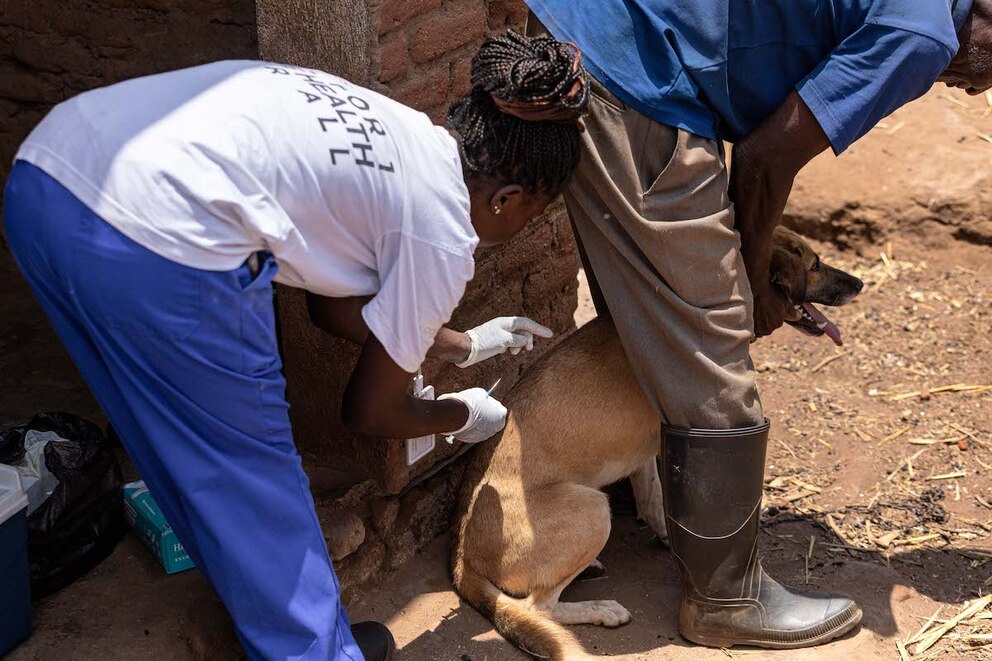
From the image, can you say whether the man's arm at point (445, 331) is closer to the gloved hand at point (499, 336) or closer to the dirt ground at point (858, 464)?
the gloved hand at point (499, 336)

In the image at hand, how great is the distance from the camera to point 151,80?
239 centimetres

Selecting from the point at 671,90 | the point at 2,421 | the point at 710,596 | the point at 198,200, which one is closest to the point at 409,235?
the point at 198,200

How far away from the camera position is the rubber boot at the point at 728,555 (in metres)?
3.32

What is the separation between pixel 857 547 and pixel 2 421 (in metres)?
3.26

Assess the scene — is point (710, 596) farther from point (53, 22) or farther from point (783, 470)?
point (53, 22)

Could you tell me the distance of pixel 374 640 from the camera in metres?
3.27

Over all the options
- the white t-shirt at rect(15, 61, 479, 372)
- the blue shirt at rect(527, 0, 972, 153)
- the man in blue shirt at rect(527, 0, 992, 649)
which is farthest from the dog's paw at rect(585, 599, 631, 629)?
the blue shirt at rect(527, 0, 972, 153)

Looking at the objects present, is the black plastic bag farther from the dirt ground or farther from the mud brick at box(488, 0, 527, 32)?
the mud brick at box(488, 0, 527, 32)

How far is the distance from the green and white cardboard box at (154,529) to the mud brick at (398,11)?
1577mm

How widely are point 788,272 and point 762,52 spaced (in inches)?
45.5

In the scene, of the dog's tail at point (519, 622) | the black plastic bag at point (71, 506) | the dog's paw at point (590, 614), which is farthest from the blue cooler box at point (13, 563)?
the dog's paw at point (590, 614)

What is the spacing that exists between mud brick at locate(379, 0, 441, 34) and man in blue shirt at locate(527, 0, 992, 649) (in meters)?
0.35

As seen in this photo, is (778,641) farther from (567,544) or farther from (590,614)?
(567,544)

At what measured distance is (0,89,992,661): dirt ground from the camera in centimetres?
323
